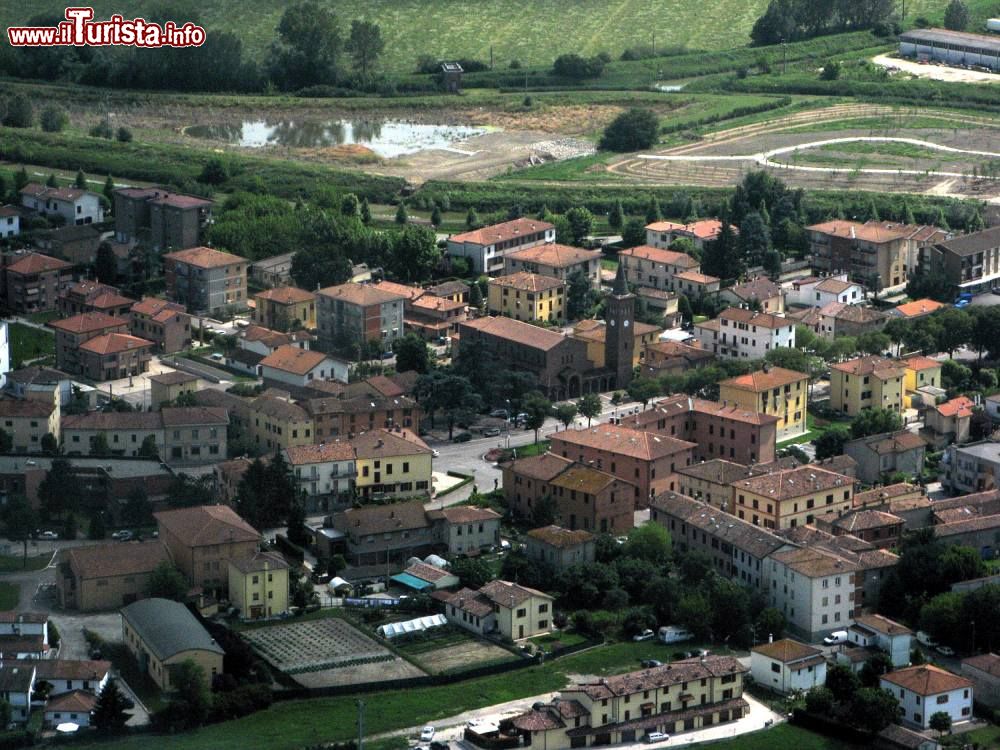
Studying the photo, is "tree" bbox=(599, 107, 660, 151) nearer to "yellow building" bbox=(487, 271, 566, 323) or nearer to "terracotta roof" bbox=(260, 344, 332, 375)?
"yellow building" bbox=(487, 271, 566, 323)

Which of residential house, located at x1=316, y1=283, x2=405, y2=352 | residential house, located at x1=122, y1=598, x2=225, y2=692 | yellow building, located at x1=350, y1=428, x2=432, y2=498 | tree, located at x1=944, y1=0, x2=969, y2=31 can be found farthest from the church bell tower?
tree, located at x1=944, y1=0, x2=969, y2=31

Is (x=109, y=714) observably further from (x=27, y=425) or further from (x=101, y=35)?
(x=101, y=35)

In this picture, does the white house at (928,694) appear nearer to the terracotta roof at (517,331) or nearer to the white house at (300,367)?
the terracotta roof at (517,331)

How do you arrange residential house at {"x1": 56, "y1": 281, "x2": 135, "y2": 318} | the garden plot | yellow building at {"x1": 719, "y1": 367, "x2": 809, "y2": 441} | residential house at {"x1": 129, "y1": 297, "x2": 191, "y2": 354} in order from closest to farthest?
the garden plot → yellow building at {"x1": 719, "y1": 367, "x2": 809, "y2": 441} → residential house at {"x1": 129, "y1": 297, "x2": 191, "y2": 354} → residential house at {"x1": 56, "y1": 281, "x2": 135, "y2": 318}

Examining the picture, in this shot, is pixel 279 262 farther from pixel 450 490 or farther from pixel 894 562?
pixel 894 562

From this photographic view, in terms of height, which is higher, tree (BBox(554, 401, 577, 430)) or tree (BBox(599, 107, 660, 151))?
tree (BBox(599, 107, 660, 151))
